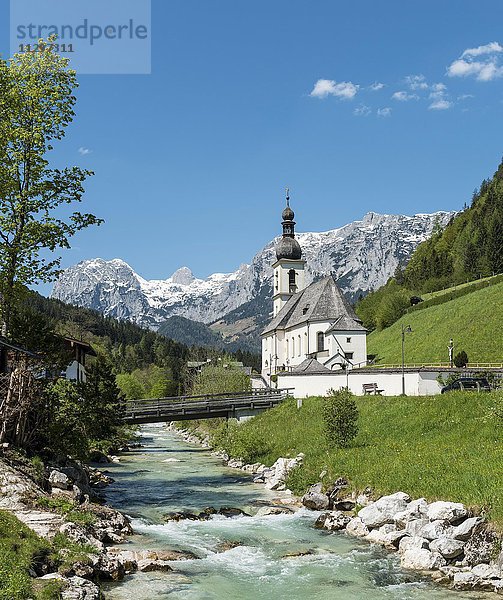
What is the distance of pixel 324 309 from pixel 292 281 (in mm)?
26346

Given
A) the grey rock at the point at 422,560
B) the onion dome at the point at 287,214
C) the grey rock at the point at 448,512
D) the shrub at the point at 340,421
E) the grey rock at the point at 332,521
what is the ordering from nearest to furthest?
1. the grey rock at the point at 422,560
2. the grey rock at the point at 448,512
3. the grey rock at the point at 332,521
4. the shrub at the point at 340,421
5. the onion dome at the point at 287,214

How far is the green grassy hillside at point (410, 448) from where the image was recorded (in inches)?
861

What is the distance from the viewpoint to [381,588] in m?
16.2

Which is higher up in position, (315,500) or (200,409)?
(200,409)

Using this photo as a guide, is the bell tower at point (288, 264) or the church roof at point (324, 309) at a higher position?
the bell tower at point (288, 264)

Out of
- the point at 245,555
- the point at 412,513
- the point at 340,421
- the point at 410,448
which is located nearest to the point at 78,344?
the point at 340,421

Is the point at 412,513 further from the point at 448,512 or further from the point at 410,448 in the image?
the point at 410,448

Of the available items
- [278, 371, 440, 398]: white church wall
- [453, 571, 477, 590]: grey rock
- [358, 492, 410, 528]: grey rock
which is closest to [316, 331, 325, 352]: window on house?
[278, 371, 440, 398]: white church wall

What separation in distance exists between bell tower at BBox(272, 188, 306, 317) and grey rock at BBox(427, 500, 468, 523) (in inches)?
3091

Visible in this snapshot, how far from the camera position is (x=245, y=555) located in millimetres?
19469

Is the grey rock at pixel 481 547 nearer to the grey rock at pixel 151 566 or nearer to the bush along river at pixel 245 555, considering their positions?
the bush along river at pixel 245 555

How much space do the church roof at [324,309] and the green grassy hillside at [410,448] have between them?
24.5 meters

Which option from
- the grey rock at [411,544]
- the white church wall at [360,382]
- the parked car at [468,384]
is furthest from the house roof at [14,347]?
the white church wall at [360,382]

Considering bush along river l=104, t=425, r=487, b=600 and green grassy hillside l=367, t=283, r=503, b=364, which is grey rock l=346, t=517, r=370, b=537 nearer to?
bush along river l=104, t=425, r=487, b=600
